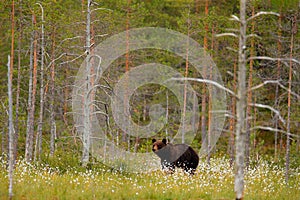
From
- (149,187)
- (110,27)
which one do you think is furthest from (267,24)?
(149,187)

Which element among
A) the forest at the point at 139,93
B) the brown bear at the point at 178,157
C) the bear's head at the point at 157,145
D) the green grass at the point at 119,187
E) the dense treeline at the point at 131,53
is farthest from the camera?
the dense treeline at the point at 131,53

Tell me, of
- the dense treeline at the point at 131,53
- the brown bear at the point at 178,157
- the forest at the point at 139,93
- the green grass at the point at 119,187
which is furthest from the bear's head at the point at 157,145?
the dense treeline at the point at 131,53

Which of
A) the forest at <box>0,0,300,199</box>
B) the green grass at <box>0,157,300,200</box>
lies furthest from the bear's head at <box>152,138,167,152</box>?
the green grass at <box>0,157,300,200</box>

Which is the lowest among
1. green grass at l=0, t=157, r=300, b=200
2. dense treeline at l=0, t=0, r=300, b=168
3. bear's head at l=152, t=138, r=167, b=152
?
green grass at l=0, t=157, r=300, b=200

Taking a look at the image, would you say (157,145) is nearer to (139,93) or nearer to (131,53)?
(139,93)

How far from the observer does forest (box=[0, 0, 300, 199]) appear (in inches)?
501

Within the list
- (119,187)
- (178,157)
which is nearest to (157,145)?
(178,157)

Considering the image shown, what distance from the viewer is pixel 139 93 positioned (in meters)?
26.3

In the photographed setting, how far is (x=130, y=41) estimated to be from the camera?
2580 cm

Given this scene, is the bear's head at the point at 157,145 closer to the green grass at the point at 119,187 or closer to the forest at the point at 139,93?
the forest at the point at 139,93

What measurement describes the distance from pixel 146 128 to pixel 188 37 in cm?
945

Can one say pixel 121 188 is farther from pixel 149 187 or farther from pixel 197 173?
pixel 197 173

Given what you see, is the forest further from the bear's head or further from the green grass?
the bear's head

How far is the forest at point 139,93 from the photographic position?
1272 cm
